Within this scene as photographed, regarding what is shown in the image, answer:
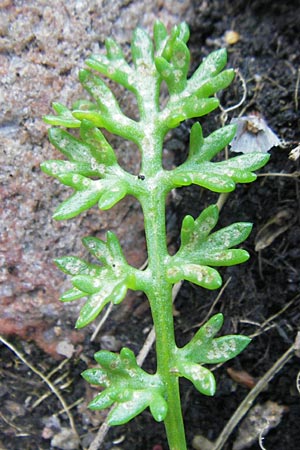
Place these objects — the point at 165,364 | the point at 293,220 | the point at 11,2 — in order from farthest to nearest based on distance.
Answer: the point at 293,220
the point at 11,2
the point at 165,364

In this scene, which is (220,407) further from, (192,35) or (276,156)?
(192,35)

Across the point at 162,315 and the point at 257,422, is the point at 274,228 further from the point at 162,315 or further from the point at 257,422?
the point at 257,422

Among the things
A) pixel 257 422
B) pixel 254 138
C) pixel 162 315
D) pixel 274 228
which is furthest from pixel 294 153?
pixel 257 422

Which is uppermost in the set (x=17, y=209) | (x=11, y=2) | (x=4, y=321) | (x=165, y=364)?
(x=11, y=2)

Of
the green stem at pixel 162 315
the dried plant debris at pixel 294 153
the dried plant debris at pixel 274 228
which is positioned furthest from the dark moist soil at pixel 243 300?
the green stem at pixel 162 315

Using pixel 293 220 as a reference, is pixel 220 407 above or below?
below

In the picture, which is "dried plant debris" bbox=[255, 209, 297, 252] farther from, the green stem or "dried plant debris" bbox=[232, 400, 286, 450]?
"dried plant debris" bbox=[232, 400, 286, 450]

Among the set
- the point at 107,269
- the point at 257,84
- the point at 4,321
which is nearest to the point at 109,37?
the point at 257,84
